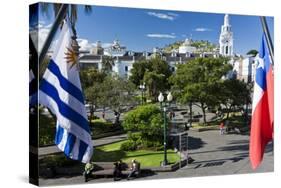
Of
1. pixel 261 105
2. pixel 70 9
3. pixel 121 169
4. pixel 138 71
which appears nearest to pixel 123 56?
pixel 138 71

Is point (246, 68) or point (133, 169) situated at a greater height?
point (246, 68)

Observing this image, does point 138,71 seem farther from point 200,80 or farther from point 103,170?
point 103,170

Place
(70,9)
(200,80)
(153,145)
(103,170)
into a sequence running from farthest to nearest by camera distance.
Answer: (200,80)
(153,145)
(103,170)
(70,9)

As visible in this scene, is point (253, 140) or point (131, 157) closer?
point (131, 157)

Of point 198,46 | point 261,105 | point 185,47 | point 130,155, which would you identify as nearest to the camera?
point 130,155

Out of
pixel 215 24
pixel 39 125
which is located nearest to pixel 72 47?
pixel 39 125

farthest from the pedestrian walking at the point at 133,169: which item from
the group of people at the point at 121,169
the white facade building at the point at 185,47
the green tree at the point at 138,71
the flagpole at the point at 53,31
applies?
the flagpole at the point at 53,31

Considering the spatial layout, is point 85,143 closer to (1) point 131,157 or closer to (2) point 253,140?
(1) point 131,157
